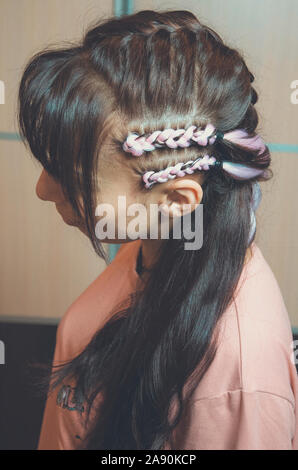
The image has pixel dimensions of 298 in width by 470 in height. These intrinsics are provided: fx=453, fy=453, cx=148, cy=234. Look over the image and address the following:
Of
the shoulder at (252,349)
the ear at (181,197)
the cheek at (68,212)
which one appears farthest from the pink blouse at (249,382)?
the cheek at (68,212)

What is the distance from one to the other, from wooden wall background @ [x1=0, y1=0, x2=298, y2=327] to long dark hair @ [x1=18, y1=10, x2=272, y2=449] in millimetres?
242

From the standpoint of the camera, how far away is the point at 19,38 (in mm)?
858

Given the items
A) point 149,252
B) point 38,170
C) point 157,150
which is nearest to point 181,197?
point 157,150

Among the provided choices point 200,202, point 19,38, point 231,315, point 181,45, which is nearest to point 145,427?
point 231,315

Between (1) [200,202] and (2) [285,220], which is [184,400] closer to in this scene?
(1) [200,202]

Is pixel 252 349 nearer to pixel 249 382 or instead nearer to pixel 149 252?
pixel 249 382

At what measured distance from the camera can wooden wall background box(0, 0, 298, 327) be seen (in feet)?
2.50

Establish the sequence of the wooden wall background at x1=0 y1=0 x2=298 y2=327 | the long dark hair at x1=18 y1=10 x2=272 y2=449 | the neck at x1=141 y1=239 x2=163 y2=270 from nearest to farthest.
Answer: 1. the long dark hair at x1=18 y1=10 x2=272 y2=449
2. the neck at x1=141 y1=239 x2=163 y2=270
3. the wooden wall background at x1=0 y1=0 x2=298 y2=327

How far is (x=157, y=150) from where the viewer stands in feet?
1.66

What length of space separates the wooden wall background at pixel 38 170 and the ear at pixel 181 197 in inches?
12.1

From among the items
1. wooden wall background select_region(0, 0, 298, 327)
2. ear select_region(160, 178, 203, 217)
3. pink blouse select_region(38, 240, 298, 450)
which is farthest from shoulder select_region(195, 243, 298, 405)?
wooden wall background select_region(0, 0, 298, 327)

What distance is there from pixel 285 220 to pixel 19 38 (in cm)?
63

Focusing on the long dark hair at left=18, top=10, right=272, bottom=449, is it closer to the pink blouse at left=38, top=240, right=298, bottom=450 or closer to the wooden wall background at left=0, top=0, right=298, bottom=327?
the pink blouse at left=38, top=240, right=298, bottom=450

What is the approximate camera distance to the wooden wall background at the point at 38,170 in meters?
0.76
